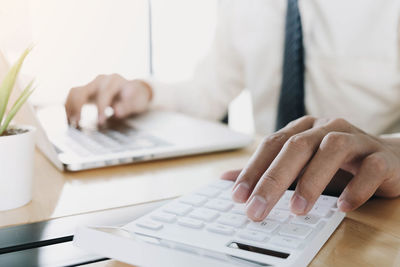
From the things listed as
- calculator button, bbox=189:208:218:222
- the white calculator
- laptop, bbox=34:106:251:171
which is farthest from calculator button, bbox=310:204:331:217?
laptop, bbox=34:106:251:171

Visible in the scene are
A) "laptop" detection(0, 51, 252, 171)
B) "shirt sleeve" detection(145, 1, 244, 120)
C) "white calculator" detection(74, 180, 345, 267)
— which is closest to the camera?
"white calculator" detection(74, 180, 345, 267)

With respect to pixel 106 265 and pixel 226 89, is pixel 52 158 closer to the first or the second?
pixel 106 265

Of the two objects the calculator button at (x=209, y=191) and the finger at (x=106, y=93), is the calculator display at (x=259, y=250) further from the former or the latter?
the finger at (x=106, y=93)

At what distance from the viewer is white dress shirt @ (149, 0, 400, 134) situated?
1054 mm

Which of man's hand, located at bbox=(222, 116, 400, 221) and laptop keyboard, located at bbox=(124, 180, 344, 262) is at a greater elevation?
man's hand, located at bbox=(222, 116, 400, 221)

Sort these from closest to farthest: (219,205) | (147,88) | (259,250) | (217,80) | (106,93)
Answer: (259,250)
(219,205)
(106,93)
(147,88)
(217,80)

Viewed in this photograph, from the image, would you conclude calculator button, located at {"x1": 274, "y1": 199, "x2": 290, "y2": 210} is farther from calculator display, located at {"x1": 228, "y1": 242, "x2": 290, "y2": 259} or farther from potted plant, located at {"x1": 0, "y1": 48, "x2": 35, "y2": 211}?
potted plant, located at {"x1": 0, "y1": 48, "x2": 35, "y2": 211}

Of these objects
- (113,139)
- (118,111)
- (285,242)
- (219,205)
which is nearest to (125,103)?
(118,111)

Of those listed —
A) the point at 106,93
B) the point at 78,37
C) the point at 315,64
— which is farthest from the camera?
the point at 315,64

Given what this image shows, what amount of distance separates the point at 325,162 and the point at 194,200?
0.47 feet

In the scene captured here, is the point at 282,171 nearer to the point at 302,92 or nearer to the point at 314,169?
the point at 314,169

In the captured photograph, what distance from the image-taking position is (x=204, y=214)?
0.41m

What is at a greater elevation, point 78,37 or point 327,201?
point 78,37

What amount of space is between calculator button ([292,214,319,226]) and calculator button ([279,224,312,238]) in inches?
0.5
